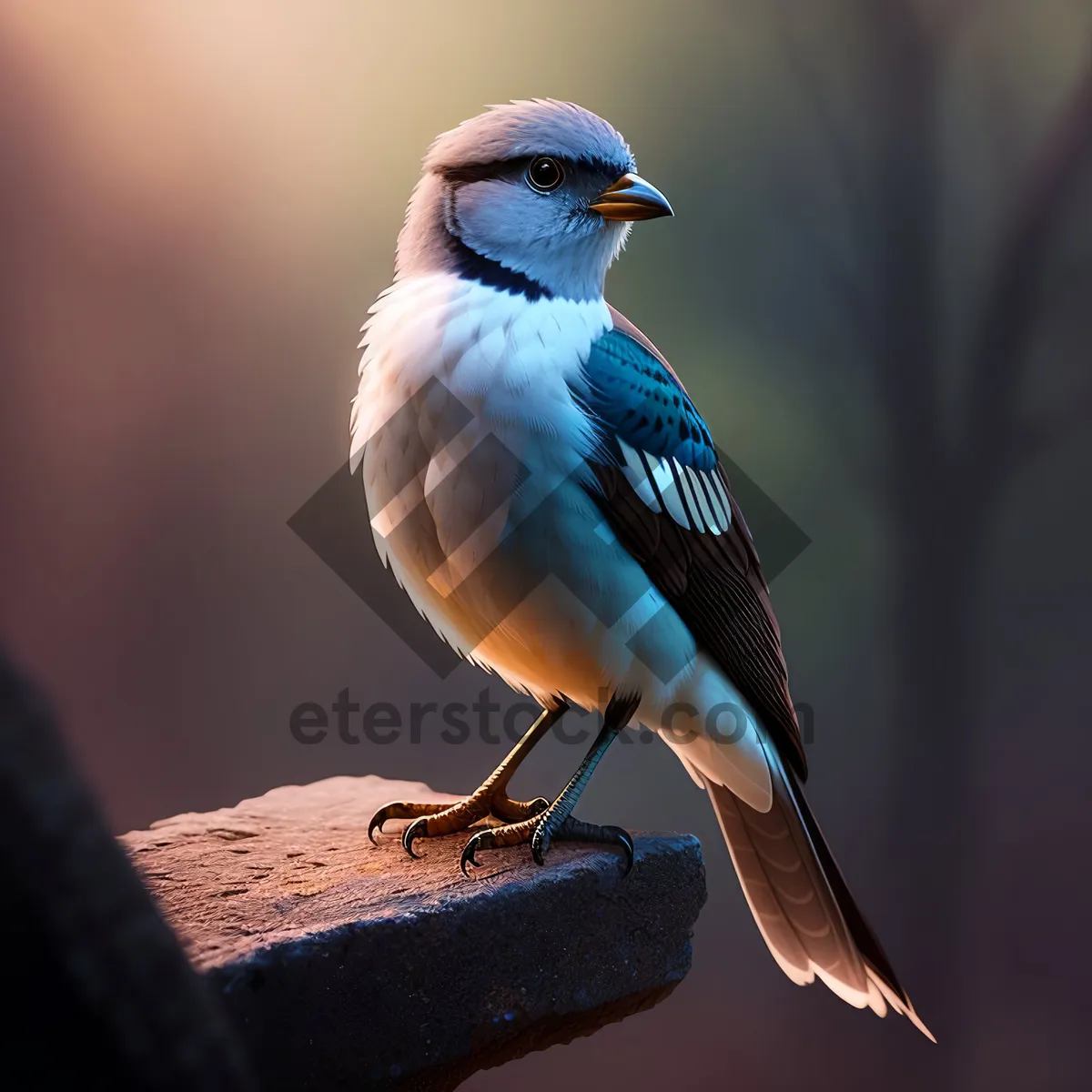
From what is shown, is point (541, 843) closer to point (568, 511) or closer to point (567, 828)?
point (567, 828)

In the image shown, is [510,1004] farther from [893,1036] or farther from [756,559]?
[893,1036]

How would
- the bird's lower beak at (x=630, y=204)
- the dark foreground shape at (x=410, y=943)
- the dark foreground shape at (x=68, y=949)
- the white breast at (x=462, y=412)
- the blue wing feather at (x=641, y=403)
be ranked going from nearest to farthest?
the dark foreground shape at (x=68, y=949), the dark foreground shape at (x=410, y=943), the white breast at (x=462, y=412), the blue wing feather at (x=641, y=403), the bird's lower beak at (x=630, y=204)

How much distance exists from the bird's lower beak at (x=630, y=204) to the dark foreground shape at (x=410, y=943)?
126 centimetres

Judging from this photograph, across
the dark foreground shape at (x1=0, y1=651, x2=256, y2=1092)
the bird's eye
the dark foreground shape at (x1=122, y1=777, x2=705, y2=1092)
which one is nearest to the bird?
the bird's eye

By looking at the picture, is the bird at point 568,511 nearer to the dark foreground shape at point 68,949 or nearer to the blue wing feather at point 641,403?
the blue wing feather at point 641,403

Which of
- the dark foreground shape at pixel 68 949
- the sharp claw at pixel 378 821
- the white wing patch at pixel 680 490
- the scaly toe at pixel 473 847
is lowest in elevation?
the sharp claw at pixel 378 821

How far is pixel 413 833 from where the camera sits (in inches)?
Answer: 84.9

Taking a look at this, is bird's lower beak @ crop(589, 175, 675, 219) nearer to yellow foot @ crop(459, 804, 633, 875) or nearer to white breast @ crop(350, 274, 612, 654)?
white breast @ crop(350, 274, 612, 654)

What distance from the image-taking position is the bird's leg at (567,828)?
6.51ft

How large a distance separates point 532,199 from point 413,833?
1.30 m

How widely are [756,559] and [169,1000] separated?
1702mm

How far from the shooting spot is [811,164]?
372cm

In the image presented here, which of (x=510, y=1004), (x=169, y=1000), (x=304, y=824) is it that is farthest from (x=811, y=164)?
(x=169, y=1000)

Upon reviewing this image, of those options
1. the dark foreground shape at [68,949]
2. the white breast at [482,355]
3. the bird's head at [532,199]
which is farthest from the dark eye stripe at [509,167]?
the dark foreground shape at [68,949]
